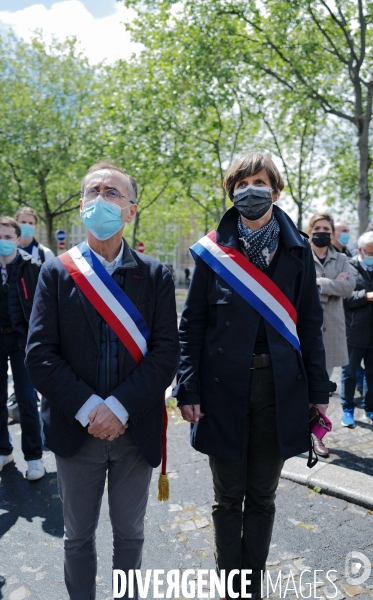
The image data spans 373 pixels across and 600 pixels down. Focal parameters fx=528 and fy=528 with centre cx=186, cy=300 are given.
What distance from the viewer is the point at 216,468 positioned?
2.82 meters

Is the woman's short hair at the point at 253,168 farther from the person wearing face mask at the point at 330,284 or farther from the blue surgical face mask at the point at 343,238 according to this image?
the blue surgical face mask at the point at 343,238

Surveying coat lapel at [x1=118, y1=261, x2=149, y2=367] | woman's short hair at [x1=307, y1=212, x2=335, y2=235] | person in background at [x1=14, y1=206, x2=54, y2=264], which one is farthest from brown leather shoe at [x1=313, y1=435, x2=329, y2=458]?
person in background at [x1=14, y1=206, x2=54, y2=264]

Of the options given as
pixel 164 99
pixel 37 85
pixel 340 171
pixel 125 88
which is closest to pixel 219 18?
pixel 164 99

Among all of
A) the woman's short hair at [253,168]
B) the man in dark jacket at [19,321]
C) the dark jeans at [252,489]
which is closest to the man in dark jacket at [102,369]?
the dark jeans at [252,489]

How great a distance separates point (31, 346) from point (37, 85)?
923 inches

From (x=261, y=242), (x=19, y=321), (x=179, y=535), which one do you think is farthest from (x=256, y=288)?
(x=19, y=321)

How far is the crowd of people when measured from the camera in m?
2.45

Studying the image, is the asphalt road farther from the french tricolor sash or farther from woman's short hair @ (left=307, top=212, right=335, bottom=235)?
woman's short hair @ (left=307, top=212, right=335, bottom=235)

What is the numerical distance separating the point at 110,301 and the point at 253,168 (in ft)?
3.37

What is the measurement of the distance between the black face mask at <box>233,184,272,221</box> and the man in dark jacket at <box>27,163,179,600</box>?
1.75ft

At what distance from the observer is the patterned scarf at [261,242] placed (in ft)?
9.20

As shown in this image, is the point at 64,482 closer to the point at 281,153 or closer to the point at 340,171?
the point at 281,153

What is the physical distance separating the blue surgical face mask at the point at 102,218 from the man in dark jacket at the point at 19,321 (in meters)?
2.09

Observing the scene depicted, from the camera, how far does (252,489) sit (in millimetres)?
2783
